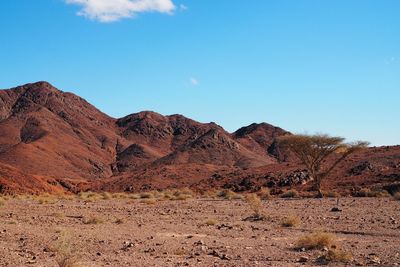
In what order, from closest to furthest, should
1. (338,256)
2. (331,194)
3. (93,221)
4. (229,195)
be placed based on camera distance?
(338,256) → (93,221) → (331,194) → (229,195)

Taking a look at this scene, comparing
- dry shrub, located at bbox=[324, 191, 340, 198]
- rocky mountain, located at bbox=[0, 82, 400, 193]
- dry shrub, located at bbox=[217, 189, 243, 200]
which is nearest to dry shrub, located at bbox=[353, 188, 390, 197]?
dry shrub, located at bbox=[324, 191, 340, 198]

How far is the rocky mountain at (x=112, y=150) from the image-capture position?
6700 cm

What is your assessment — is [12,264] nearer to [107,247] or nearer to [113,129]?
[107,247]

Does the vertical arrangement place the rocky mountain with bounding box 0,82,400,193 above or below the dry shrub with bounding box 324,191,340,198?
above

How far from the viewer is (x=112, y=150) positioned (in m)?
126

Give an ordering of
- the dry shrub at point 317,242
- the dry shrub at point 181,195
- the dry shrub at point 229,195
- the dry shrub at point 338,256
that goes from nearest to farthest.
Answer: the dry shrub at point 338,256
the dry shrub at point 317,242
the dry shrub at point 181,195
the dry shrub at point 229,195

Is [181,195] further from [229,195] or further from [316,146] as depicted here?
[316,146]

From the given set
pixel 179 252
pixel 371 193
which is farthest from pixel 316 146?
pixel 179 252

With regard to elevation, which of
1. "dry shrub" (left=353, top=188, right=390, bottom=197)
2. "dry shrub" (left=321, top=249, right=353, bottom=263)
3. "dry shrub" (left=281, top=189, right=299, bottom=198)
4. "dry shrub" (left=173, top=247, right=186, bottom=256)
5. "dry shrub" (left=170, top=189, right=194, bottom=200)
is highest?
"dry shrub" (left=353, top=188, right=390, bottom=197)

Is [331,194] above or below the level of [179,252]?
above

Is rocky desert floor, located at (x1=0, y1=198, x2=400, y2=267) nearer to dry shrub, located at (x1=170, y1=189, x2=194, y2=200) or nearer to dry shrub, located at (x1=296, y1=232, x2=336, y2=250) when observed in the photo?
dry shrub, located at (x1=296, y1=232, x2=336, y2=250)

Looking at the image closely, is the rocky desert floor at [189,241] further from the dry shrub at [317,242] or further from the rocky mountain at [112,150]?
the rocky mountain at [112,150]

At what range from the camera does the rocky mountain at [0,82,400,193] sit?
67000 millimetres

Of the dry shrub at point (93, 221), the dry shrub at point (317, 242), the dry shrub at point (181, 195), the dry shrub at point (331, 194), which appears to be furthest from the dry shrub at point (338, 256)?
the dry shrub at point (181, 195)
